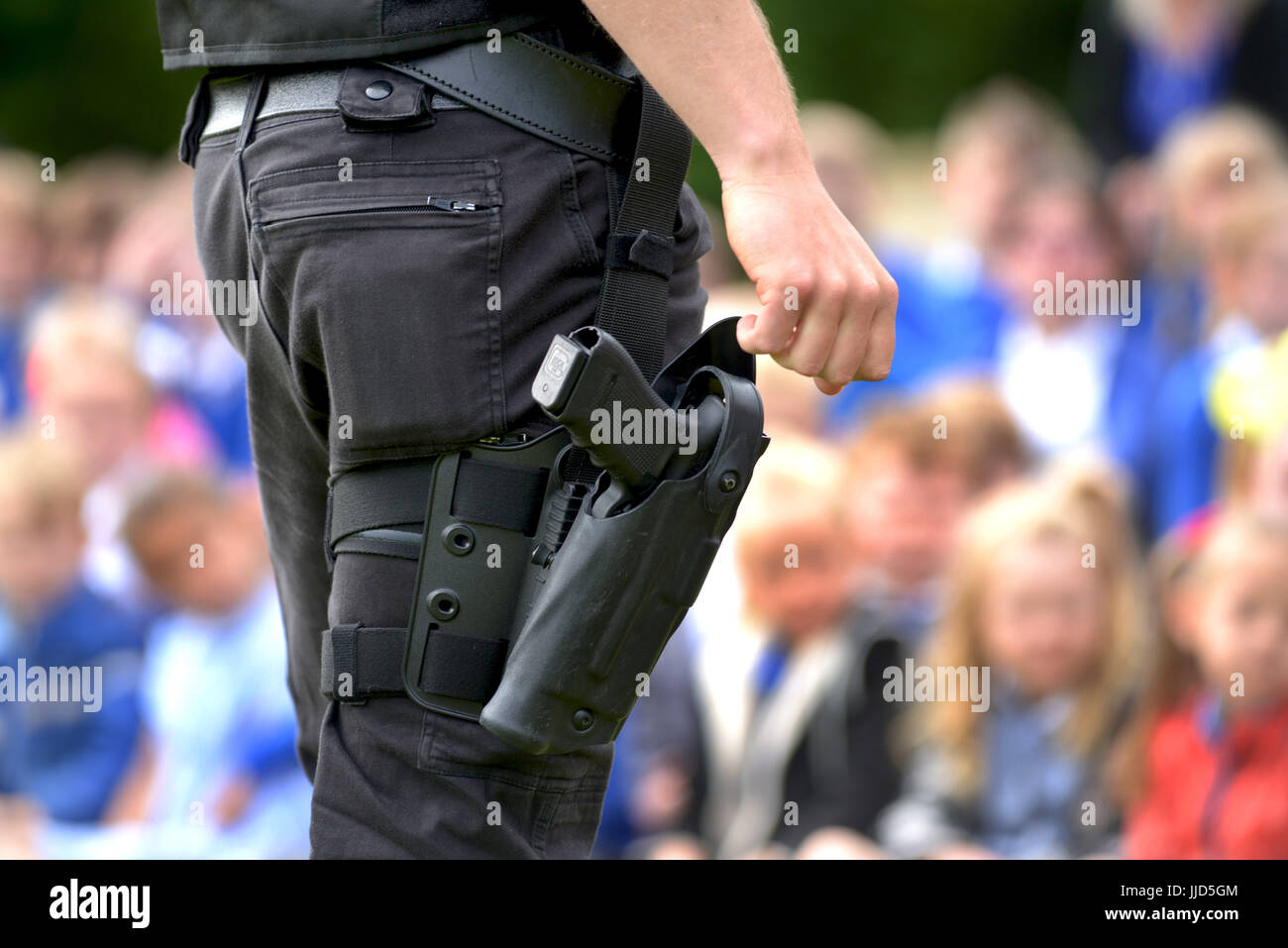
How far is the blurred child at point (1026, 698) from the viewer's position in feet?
11.5

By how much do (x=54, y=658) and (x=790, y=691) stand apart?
6.19 ft

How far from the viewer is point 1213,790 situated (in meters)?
3.33

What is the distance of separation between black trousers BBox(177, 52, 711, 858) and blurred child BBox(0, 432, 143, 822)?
263 centimetres

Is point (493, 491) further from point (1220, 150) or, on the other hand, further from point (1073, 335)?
point (1220, 150)

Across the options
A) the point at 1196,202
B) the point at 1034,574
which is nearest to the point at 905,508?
the point at 1034,574

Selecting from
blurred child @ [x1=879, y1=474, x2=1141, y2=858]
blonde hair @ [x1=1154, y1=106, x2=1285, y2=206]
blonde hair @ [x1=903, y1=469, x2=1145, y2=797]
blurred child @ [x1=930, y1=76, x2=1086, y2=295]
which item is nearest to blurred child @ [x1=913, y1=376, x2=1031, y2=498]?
blonde hair @ [x1=903, y1=469, x2=1145, y2=797]

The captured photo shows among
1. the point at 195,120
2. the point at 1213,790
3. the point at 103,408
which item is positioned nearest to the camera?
the point at 195,120

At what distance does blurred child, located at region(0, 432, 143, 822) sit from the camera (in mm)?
3854

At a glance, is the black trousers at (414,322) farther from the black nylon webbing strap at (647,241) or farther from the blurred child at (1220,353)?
the blurred child at (1220,353)

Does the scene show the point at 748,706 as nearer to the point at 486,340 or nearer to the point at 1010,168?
the point at 1010,168

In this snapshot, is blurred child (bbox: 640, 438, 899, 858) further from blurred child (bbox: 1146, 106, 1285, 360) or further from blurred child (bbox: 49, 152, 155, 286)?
blurred child (bbox: 49, 152, 155, 286)

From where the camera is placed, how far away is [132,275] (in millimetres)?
5051

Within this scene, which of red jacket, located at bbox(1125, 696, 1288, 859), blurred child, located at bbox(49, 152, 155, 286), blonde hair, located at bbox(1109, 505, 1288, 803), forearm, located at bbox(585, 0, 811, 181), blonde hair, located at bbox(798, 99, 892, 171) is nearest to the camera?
forearm, located at bbox(585, 0, 811, 181)

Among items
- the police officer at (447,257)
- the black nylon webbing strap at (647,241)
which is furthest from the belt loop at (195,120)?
the black nylon webbing strap at (647,241)
